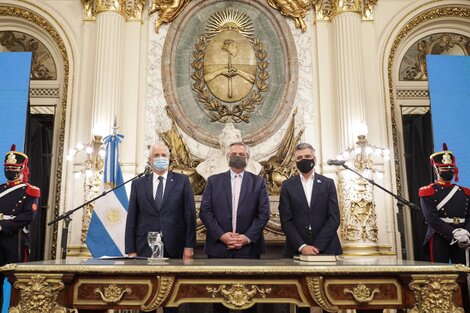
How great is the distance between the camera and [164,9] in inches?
276

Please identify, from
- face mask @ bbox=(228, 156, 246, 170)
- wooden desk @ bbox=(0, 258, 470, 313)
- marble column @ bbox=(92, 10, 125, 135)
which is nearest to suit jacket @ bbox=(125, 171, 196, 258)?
face mask @ bbox=(228, 156, 246, 170)

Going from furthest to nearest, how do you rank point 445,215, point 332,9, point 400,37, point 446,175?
point 400,37 < point 332,9 < point 446,175 < point 445,215

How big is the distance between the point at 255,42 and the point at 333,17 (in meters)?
1.26

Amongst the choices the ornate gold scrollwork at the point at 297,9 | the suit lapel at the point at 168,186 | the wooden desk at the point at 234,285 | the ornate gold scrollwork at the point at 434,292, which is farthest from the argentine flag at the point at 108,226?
the ornate gold scrollwork at the point at 297,9

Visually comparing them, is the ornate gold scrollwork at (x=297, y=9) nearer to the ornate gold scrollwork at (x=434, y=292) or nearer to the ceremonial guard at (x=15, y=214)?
the ceremonial guard at (x=15, y=214)

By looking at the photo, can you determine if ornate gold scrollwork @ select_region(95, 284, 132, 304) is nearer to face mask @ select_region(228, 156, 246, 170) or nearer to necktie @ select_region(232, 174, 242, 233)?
necktie @ select_region(232, 174, 242, 233)

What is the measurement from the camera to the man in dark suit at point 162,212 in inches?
146

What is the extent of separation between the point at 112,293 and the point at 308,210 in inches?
76.0

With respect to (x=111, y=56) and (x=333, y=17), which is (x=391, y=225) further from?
(x=111, y=56)

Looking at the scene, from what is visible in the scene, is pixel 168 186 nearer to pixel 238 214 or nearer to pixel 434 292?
pixel 238 214

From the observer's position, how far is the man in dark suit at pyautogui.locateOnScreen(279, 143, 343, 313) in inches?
147

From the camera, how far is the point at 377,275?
2414 mm

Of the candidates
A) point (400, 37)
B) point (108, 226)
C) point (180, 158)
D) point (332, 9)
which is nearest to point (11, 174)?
point (108, 226)

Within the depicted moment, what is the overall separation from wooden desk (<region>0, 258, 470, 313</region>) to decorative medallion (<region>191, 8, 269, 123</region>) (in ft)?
15.3
